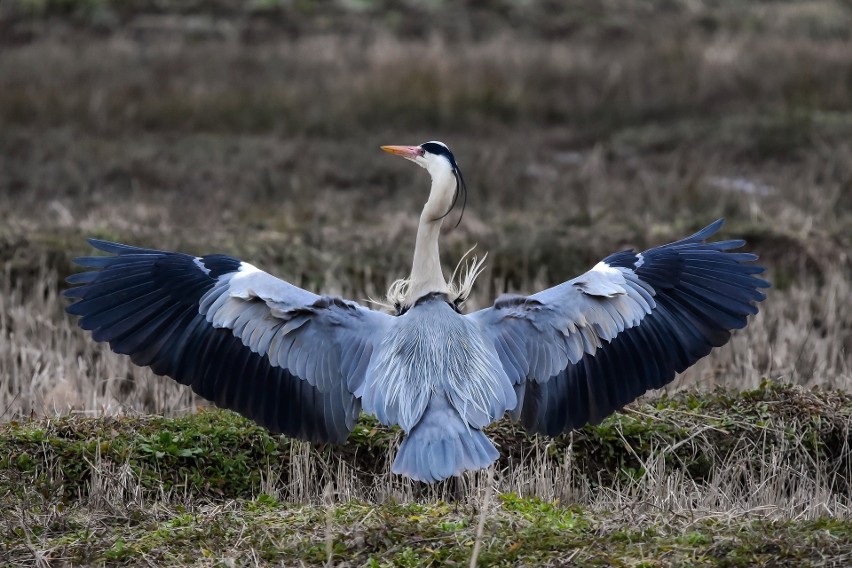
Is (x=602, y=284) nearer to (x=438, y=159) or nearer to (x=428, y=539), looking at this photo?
(x=438, y=159)

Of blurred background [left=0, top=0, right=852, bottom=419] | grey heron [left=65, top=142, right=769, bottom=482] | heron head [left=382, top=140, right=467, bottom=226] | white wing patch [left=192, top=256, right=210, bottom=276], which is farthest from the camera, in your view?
blurred background [left=0, top=0, right=852, bottom=419]

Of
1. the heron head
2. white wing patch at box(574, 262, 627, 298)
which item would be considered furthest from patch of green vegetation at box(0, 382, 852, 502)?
the heron head

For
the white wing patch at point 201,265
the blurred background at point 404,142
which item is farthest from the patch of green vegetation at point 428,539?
the blurred background at point 404,142

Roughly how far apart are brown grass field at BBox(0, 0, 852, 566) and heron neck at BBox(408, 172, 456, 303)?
94 cm

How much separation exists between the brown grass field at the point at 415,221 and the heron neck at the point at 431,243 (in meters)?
0.94

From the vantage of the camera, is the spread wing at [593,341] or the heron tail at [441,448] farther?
the spread wing at [593,341]

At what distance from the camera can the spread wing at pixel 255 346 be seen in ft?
18.2

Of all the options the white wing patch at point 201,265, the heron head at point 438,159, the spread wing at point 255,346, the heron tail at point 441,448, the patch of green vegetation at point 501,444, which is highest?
the heron head at point 438,159

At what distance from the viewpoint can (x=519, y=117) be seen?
16.0m

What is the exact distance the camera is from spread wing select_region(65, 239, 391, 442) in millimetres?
5562

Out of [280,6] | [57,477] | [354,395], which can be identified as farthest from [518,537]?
[280,6]

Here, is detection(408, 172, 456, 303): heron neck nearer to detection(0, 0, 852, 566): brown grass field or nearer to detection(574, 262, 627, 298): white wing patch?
detection(574, 262, 627, 298): white wing patch

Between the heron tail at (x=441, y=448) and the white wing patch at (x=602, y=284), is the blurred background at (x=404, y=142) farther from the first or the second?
the heron tail at (x=441, y=448)

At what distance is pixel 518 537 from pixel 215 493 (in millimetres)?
1902
